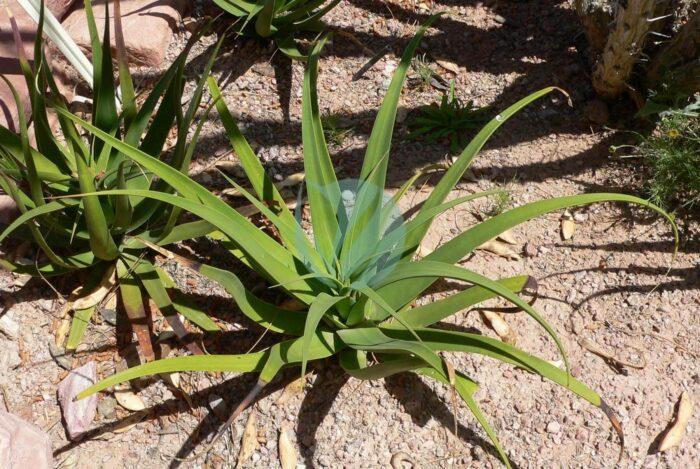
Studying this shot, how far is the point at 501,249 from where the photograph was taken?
221 cm

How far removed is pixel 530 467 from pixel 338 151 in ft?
4.06

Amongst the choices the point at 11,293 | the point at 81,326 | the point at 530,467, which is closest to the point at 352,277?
the point at 530,467

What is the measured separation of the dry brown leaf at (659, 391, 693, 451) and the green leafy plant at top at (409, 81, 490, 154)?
1.09 metres

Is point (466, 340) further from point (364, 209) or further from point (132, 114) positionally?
point (132, 114)

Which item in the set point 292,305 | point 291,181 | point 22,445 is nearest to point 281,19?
point 291,181

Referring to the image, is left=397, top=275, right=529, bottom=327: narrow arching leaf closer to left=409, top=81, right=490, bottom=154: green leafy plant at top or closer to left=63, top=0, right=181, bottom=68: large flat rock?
left=409, top=81, right=490, bottom=154: green leafy plant at top

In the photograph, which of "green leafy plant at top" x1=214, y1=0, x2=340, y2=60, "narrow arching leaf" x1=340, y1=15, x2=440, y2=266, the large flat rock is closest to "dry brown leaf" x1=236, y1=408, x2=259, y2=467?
"narrow arching leaf" x1=340, y1=15, x2=440, y2=266

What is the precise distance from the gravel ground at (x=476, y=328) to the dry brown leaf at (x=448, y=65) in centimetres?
3

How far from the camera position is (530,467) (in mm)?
1831

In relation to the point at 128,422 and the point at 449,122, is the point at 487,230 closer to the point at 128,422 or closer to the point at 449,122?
the point at 449,122

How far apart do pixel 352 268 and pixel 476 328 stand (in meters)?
0.53

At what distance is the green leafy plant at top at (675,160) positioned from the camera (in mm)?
2166

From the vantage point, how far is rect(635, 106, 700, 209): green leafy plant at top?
2.17m

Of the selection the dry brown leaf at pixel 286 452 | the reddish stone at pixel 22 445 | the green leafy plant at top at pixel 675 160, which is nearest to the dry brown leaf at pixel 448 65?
the green leafy plant at top at pixel 675 160
